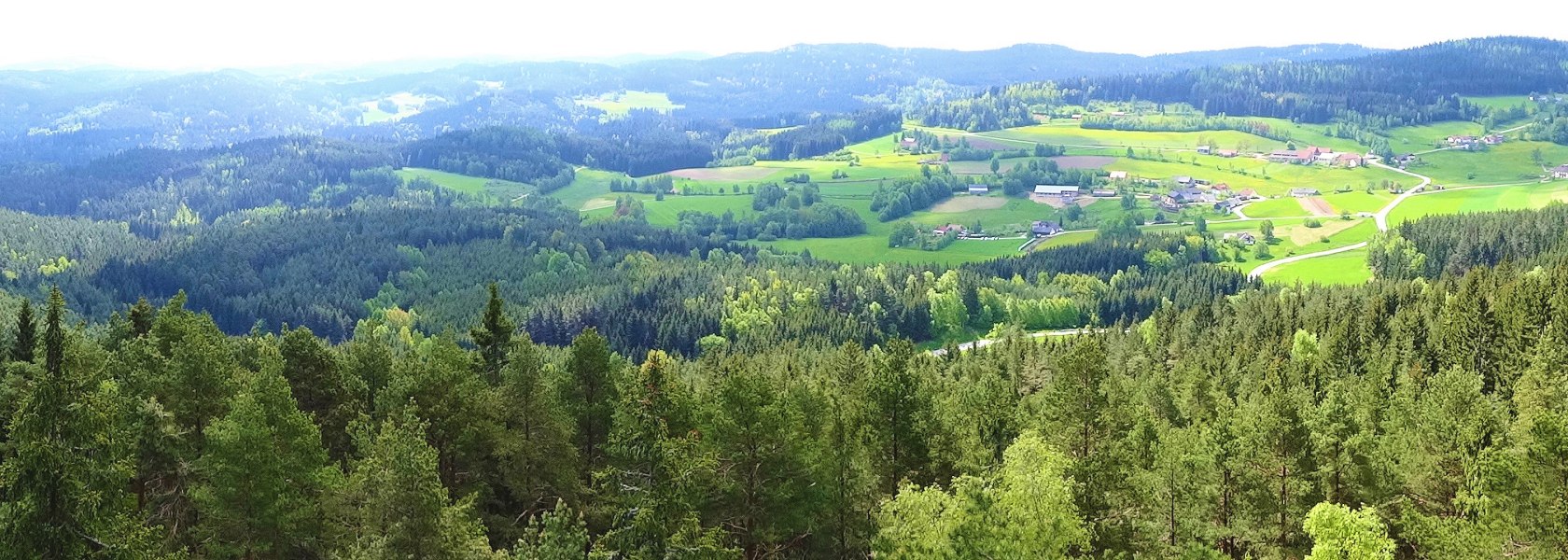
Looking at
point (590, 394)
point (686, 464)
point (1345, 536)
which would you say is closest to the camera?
point (1345, 536)

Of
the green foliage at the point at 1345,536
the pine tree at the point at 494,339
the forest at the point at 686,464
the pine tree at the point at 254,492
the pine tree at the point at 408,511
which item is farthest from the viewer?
the pine tree at the point at 494,339

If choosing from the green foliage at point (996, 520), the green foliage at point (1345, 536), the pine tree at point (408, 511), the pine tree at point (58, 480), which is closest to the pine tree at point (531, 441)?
the pine tree at point (408, 511)

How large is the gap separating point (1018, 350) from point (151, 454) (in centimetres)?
8616

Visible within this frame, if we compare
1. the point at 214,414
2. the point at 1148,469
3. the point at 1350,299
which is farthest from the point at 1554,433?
the point at 1350,299

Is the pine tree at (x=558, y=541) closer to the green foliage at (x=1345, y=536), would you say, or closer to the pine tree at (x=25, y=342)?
the green foliage at (x=1345, y=536)

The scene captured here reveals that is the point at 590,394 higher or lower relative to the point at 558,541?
lower

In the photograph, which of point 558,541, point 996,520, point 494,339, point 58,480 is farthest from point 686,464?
point 494,339

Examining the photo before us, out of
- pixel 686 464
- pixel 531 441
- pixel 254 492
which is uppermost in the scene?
pixel 686 464

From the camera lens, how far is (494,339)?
2167 inches

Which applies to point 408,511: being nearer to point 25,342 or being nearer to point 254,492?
point 254,492

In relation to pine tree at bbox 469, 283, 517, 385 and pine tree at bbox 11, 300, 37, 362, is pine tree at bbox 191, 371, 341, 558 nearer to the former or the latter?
pine tree at bbox 469, 283, 517, 385

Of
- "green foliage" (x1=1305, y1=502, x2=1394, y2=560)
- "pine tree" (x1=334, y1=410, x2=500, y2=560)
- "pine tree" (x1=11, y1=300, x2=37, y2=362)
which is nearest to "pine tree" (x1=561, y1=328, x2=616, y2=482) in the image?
"pine tree" (x1=334, y1=410, x2=500, y2=560)

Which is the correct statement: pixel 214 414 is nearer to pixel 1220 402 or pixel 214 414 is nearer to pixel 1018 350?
pixel 1220 402

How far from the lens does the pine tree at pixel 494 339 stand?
54.2 meters
